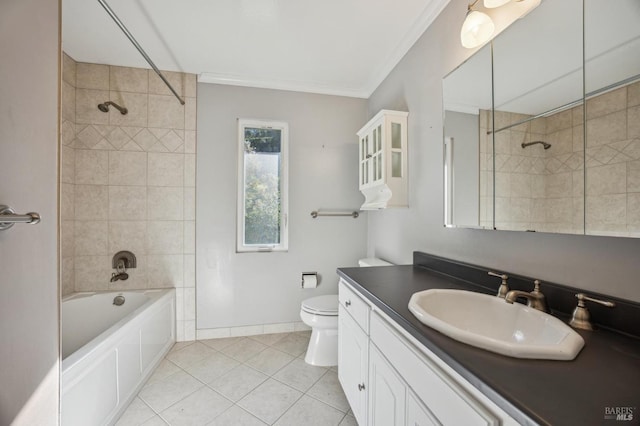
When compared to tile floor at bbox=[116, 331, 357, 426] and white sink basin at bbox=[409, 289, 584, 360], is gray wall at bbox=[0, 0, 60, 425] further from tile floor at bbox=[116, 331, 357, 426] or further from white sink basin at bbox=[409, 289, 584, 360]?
white sink basin at bbox=[409, 289, 584, 360]

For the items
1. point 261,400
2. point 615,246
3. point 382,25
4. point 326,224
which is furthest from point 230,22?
point 261,400

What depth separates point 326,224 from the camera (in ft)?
8.52

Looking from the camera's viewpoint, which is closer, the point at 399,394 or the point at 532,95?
the point at 399,394

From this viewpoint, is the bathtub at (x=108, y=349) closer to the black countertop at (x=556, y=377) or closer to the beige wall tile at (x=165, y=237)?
the beige wall tile at (x=165, y=237)

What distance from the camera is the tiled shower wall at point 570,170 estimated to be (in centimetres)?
73

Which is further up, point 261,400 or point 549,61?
Answer: point 549,61

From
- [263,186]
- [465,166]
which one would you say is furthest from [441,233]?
[263,186]

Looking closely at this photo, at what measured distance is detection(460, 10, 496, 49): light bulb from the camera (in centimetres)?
→ 117

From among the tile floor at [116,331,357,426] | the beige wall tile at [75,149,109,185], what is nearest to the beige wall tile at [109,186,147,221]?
the beige wall tile at [75,149,109,185]

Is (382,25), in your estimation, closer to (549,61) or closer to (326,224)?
(549,61)

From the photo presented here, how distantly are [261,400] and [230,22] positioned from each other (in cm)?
247

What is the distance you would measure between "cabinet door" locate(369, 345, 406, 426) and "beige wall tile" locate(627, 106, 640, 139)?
1.01 metres

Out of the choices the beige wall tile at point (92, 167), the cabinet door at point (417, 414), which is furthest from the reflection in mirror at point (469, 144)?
the beige wall tile at point (92, 167)

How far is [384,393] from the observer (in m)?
1.01
